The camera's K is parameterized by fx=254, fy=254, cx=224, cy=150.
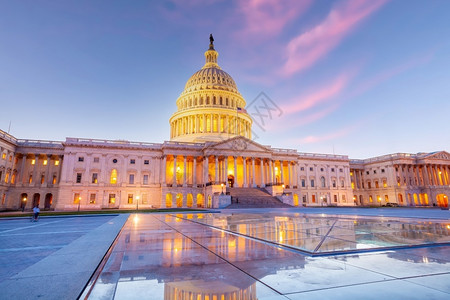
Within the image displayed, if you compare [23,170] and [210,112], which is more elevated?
[210,112]

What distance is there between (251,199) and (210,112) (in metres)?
38.6

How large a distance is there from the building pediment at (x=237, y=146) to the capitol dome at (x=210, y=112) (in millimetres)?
14683

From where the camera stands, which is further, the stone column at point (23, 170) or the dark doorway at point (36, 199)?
the dark doorway at point (36, 199)

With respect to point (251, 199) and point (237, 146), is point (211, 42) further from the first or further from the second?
point (251, 199)

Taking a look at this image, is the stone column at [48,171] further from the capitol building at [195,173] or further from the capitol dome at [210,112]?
the capitol dome at [210,112]

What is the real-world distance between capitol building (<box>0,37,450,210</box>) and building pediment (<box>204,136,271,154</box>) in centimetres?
25

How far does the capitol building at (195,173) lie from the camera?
193ft

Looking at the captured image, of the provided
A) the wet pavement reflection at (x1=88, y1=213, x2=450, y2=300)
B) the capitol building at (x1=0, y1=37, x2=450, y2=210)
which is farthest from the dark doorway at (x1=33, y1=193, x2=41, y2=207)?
the wet pavement reflection at (x1=88, y1=213, x2=450, y2=300)

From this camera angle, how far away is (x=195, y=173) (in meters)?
64.5

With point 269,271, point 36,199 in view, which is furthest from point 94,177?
point 269,271

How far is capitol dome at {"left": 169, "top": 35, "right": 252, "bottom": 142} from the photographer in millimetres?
81500

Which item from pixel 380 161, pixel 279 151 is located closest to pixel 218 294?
pixel 279 151

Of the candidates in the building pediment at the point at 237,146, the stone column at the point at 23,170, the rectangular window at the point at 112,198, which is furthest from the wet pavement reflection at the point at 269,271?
the stone column at the point at 23,170

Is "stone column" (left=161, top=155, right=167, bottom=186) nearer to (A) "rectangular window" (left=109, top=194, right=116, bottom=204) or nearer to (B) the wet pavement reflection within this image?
(A) "rectangular window" (left=109, top=194, right=116, bottom=204)
